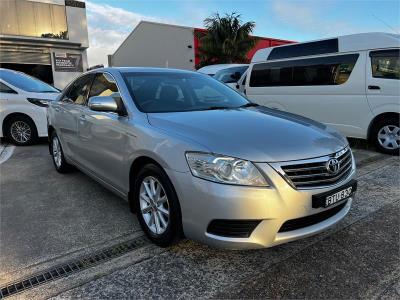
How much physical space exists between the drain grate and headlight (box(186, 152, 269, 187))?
107 centimetres

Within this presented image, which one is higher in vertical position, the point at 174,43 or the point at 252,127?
the point at 174,43

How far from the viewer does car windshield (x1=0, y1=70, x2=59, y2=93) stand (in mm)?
7871

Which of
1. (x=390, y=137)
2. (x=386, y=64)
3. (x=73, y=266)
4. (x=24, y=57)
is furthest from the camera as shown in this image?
(x=24, y=57)

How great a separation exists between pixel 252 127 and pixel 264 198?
0.73m

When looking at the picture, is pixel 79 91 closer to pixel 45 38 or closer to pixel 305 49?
pixel 305 49

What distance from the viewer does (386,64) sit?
6.23 metres

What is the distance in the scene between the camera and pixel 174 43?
28406mm

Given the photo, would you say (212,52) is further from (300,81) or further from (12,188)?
(12,188)

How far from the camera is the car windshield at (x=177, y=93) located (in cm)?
352

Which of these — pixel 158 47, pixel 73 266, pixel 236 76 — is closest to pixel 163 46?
pixel 158 47

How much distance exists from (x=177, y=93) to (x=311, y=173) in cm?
173

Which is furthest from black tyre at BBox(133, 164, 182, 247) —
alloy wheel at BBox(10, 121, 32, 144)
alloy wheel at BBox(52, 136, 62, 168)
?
alloy wheel at BBox(10, 121, 32, 144)

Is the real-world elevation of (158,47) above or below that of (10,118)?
above

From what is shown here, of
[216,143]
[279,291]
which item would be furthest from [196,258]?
[216,143]
